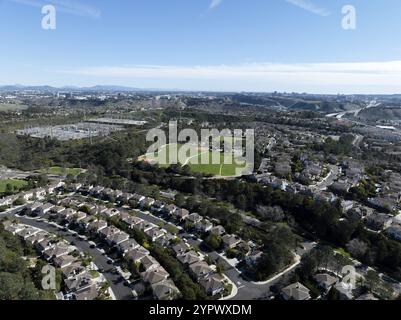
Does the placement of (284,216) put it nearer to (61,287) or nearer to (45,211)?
(61,287)

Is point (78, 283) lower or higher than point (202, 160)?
lower

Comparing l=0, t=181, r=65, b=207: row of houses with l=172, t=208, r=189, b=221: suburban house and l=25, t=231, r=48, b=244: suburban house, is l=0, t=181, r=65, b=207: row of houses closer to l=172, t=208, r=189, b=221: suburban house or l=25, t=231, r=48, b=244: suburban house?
l=25, t=231, r=48, b=244: suburban house

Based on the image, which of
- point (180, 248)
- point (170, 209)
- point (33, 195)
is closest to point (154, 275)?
point (180, 248)

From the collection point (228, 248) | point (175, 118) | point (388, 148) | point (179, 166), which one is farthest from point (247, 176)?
point (175, 118)

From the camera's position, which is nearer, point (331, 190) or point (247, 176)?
point (331, 190)

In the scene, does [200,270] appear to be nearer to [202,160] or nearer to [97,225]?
[97,225]
